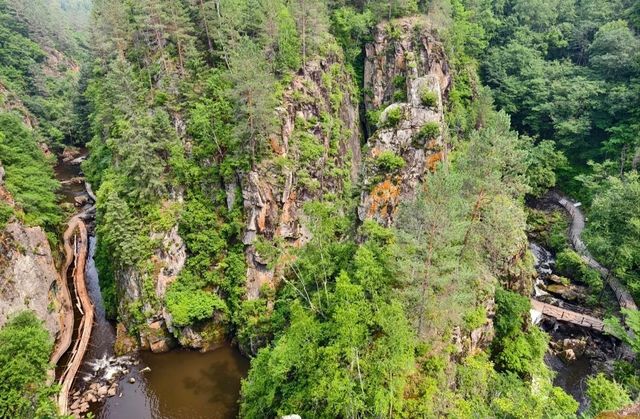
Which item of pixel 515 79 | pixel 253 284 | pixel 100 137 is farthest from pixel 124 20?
pixel 515 79

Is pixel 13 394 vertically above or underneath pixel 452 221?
underneath

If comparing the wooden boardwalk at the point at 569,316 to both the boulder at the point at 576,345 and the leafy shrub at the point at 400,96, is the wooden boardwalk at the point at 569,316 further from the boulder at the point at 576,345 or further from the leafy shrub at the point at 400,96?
the leafy shrub at the point at 400,96

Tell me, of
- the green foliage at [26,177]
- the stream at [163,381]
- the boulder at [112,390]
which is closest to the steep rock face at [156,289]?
the stream at [163,381]

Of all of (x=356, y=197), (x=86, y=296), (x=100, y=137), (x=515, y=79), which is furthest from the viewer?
(x=515, y=79)

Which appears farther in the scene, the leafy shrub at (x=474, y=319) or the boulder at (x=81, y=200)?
the boulder at (x=81, y=200)

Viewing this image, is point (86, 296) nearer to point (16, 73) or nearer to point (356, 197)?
point (356, 197)

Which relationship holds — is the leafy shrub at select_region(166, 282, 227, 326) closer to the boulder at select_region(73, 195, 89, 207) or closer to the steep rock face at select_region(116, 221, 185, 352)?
the steep rock face at select_region(116, 221, 185, 352)
